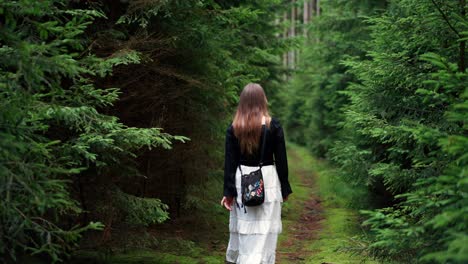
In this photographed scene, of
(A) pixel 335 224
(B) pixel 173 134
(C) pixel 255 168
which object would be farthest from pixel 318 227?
(C) pixel 255 168

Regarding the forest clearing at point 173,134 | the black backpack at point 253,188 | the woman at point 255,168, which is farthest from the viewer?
the woman at point 255,168

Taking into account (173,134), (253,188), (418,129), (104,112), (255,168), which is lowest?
(253,188)

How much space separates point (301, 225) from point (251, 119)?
18.9 ft

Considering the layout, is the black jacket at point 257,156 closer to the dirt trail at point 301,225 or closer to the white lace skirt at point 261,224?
the white lace skirt at point 261,224

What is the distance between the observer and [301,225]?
1064 cm

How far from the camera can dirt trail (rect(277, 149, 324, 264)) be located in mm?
7996

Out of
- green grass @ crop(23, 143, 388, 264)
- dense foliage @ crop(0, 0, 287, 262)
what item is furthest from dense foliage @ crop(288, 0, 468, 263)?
dense foliage @ crop(0, 0, 287, 262)

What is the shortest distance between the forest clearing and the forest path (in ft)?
0.23

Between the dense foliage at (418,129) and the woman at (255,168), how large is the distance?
1.18m

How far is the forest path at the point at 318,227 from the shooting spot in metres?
7.45

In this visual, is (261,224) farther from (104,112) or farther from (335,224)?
(335,224)

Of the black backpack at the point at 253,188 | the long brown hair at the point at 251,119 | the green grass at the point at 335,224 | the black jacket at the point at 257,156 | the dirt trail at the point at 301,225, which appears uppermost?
the long brown hair at the point at 251,119

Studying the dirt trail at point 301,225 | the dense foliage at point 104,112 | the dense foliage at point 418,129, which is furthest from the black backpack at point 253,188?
the dirt trail at point 301,225

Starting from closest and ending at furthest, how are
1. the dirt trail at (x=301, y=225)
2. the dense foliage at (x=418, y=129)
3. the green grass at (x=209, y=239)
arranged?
the dense foliage at (x=418, y=129) → the green grass at (x=209, y=239) → the dirt trail at (x=301, y=225)
